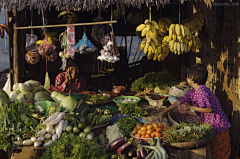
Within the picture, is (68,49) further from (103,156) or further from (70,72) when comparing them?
(103,156)

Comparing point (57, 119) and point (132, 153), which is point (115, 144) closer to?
point (132, 153)

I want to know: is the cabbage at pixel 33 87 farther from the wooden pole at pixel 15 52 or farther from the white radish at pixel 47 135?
the white radish at pixel 47 135

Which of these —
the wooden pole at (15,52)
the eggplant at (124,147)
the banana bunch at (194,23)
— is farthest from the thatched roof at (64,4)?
Result: the eggplant at (124,147)

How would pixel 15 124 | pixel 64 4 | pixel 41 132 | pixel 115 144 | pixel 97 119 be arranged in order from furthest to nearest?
pixel 64 4
pixel 97 119
pixel 15 124
pixel 41 132
pixel 115 144

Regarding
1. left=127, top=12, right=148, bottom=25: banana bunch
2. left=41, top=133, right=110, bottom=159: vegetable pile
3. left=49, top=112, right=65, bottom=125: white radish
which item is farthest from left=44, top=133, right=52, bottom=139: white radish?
left=127, top=12, right=148, bottom=25: banana bunch

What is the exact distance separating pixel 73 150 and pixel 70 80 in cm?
357

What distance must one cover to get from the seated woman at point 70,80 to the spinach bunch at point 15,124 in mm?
2624

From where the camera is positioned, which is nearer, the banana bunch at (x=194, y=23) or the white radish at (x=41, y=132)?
the white radish at (x=41, y=132)

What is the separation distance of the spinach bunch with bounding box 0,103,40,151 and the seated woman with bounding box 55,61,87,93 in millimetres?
2624

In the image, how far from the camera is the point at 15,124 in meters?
3.18

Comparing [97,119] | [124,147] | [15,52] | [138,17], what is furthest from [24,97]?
[138,17]

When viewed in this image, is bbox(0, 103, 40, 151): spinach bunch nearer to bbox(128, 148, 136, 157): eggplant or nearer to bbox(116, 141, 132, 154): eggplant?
bbox(116, 141, 132, 154): eggplant

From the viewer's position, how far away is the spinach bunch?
307 centimetres

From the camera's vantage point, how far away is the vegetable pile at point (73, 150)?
2.57m
